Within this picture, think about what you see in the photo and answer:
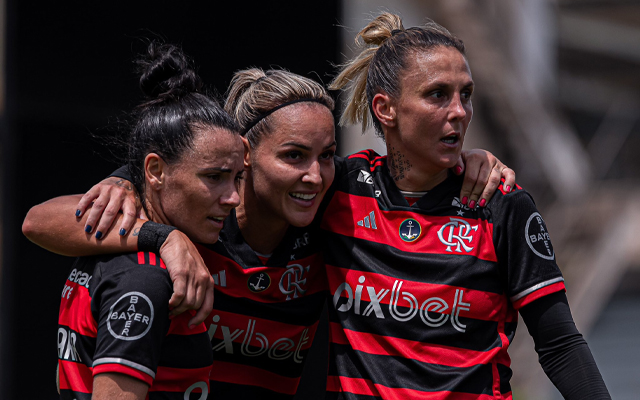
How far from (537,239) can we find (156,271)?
3.92 feet

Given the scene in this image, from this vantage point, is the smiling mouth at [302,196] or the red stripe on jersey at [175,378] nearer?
the red stripe on jersey at [175,378]

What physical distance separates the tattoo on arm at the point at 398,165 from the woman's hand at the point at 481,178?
0.56ft

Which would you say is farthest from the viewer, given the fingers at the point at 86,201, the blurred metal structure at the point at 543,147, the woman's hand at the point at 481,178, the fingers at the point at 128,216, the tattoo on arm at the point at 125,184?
the blurred metal structure at the point at 543,147

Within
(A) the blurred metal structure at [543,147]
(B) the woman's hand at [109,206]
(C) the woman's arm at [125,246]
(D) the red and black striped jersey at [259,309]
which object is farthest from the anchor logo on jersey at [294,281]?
(A) the blurred metal structure at [543,147]

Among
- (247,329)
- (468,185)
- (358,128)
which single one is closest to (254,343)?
(247,329)

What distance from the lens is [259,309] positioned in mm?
2812

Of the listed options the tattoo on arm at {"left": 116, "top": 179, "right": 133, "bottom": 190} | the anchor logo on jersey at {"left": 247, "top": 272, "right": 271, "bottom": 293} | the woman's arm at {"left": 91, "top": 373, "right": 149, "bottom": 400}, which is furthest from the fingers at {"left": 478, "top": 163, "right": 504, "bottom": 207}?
the woman's arm at {"left": 91, "top": 373, "right": 149, "bottom": 400}

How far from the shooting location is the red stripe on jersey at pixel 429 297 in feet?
8.48

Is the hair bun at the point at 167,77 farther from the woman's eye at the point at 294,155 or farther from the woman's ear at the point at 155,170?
the woman's eye at the point at 294,155

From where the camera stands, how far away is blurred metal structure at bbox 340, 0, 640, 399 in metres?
8.80

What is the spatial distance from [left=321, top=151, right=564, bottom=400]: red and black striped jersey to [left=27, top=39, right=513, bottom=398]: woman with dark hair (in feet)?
0.60

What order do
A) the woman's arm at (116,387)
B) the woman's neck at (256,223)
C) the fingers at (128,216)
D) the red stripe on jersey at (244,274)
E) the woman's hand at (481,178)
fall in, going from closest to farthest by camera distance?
1. the woman's arm at (116,387)
2. the fingers at (128,216)
3. the woman's hand at (481,178)
4. the red stripe on jersey at (244,274)
5. the woman's neck at (256,223)

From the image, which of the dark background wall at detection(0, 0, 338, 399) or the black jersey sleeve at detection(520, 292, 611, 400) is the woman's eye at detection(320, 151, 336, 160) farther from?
the dark background wall at detection(0, 0, 338, 399)

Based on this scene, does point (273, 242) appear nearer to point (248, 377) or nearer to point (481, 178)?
point (248, 377)
